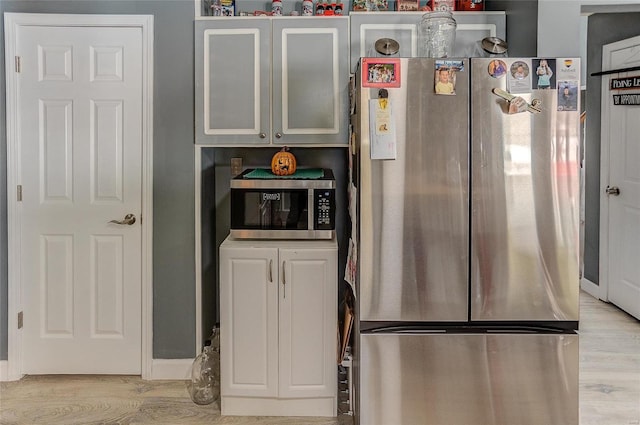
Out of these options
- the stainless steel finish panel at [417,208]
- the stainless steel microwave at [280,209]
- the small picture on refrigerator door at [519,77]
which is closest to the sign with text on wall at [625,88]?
the small picture on refrigerator door at [519,77]

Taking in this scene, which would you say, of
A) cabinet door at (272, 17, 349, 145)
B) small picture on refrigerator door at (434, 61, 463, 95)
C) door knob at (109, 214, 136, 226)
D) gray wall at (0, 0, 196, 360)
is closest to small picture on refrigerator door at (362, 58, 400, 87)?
small picture on refrigerator door at (434, 61, 463, 95)

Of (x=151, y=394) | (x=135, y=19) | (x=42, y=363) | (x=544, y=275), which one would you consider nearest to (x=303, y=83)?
(x=135, y=19)

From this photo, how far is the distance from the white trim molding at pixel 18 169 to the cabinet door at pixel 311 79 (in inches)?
28.7

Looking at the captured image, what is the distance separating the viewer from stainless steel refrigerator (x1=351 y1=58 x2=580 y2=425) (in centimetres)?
211

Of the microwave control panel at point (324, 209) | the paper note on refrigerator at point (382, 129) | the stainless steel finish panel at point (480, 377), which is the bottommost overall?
the stainless steel finish panel at point (480, 377)

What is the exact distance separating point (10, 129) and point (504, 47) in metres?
2.67

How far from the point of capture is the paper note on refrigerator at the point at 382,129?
6.95 ft

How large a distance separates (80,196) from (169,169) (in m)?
0.54

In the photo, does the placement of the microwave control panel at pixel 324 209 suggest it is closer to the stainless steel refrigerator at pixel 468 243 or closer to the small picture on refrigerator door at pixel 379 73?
the stainless steel refrigerator at pixel 468 243

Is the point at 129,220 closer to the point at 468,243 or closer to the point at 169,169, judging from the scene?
the point at 169,169

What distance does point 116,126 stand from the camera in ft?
9.68

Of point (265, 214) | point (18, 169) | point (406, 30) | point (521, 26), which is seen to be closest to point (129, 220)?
point (18, 169)

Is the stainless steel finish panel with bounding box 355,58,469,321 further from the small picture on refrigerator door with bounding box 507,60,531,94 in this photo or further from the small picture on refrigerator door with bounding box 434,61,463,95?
the small picture on refrigerator door with bounding box 507,60,531,94

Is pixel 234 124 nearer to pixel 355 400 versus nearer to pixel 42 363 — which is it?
pixel 355 400
